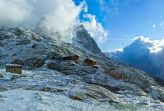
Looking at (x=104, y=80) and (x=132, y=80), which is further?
(x=132, y=80)

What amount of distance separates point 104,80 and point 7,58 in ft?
160

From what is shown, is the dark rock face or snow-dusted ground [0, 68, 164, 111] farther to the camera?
the dark rock face

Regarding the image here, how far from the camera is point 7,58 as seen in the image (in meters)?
113

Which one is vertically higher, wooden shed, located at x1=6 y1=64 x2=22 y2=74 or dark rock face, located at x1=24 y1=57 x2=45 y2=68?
dark rock face, located at x1=24 y1=57 x2=45 y2=68

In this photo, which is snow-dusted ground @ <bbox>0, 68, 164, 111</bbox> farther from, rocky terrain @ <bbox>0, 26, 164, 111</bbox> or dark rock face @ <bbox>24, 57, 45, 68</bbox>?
dark rock face @ <bbox>24, 57, 45, 68</bbox>

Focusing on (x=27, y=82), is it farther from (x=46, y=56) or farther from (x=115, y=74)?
(x=46, y=56)

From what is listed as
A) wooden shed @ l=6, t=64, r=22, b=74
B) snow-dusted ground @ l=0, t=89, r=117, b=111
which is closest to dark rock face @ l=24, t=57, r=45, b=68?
wooden shed @ l=6, t=64, r=22, b=74

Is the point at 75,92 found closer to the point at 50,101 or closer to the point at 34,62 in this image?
the point at 50,101

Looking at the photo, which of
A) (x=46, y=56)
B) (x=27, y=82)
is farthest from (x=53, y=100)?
(x=46, y=56)

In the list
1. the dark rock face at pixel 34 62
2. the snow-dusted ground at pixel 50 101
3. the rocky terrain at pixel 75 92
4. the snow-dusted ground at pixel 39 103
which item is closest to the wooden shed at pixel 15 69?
the rocky terrain at pixel 75 92

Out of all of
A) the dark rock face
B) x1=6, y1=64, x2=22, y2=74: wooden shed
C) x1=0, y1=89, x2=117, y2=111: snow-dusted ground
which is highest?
the dark rock face

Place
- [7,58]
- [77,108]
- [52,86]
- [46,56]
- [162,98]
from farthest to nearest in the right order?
[7,58], [46,56], [162,98], [52,86], [77,108]

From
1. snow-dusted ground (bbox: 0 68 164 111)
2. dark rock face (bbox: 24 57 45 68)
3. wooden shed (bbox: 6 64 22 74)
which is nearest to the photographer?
snow-dusted ground (bbox: 0 68 164 111)

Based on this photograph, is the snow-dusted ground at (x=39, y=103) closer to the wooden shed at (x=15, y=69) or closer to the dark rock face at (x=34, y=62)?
the wooden shed at (x=15, y=69)
